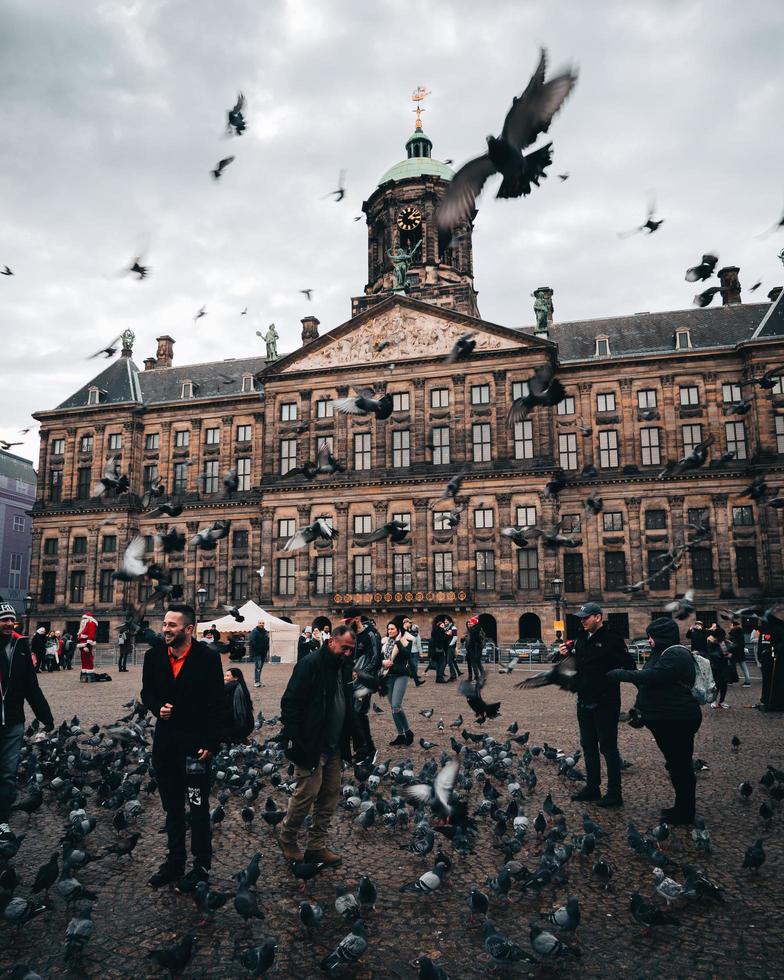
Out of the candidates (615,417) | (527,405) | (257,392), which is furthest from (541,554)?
(527,405)

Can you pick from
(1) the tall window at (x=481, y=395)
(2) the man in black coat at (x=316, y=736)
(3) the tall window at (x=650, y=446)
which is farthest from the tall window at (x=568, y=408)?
(2) the man in black coat at (x=316, y=736)

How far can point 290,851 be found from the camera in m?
6.62

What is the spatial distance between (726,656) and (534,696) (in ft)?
17.0

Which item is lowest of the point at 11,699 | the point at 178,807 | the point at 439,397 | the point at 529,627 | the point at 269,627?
the point at 529,627

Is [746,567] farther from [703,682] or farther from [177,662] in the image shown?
[177,662]

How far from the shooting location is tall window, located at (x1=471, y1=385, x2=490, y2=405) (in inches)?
1811

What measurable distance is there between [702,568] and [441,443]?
17.7m

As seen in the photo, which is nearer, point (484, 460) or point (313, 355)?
point (484, 460)

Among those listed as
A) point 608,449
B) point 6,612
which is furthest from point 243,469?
point 6,612

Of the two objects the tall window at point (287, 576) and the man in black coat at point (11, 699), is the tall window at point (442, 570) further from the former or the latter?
the man in black coat at point (11, 699)

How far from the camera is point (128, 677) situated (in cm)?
2728

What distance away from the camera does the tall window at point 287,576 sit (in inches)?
1871

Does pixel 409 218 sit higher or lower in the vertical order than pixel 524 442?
higher

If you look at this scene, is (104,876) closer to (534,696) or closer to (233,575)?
(534,696)
